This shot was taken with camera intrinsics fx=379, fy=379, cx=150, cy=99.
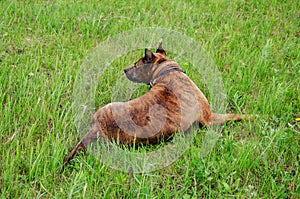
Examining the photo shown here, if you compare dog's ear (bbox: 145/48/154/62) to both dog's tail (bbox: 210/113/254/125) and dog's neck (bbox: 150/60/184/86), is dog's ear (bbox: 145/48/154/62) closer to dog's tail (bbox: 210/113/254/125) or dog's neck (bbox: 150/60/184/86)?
dog's neck (bbox: 150/60/184/86)

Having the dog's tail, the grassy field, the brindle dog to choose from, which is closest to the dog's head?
the brindle dog

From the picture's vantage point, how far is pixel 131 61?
5.29 metres

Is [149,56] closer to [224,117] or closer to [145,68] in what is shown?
[145,68]

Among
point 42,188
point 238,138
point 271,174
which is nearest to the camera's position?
point 42,188

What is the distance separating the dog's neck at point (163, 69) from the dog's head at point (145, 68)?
0.06m

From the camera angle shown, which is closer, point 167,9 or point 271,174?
point 271,174

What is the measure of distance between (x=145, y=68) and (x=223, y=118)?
43.1 inches

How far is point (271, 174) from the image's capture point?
3.41m

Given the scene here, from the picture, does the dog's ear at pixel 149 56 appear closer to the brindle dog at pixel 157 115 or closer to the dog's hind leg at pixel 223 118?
the brindle dog at pixel 157 115

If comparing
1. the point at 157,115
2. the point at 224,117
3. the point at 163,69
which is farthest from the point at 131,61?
the point at 157,115

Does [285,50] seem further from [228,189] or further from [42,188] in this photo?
[42,188]

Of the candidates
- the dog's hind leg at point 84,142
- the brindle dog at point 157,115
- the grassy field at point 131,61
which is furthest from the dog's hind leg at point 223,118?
the dog's hind leg at point 84,142

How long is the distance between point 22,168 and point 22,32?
3097mm

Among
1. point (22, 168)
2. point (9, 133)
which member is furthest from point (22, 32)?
point (22, 168)
